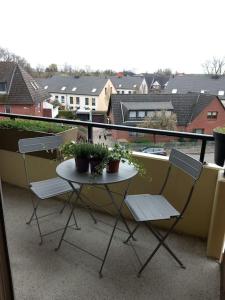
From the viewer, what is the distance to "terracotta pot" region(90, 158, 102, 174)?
1812 mm

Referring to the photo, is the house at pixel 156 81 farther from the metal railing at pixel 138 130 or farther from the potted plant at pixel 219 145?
the potted plant at pixel 219 145

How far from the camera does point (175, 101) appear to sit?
3.12 m

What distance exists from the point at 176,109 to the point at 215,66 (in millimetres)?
650

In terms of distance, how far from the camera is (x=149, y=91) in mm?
3361

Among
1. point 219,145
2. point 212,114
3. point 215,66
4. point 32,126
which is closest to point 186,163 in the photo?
point 219,145

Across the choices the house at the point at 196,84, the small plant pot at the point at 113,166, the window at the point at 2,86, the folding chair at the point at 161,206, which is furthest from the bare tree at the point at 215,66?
the window at the point at 2,86

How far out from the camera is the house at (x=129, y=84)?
136 inches

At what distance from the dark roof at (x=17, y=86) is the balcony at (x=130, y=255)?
1.34 meters

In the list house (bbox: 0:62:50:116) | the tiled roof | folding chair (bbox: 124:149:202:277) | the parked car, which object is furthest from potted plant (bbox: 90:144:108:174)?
house (bbox: 0:62:50:116)

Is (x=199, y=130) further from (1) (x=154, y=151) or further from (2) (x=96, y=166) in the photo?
(2) (x=96, y=166)

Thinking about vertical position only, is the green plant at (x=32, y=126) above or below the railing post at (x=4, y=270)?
above

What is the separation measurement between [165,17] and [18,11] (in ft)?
5.20

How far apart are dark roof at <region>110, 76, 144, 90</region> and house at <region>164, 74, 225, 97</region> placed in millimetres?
412

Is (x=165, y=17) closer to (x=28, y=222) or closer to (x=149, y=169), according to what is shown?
(x=149, y=169)
